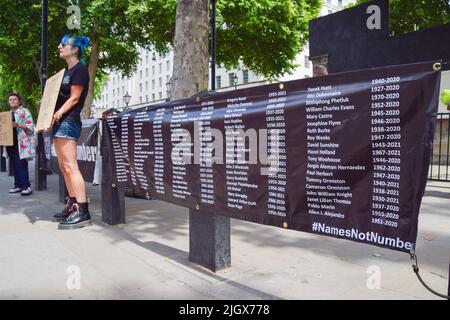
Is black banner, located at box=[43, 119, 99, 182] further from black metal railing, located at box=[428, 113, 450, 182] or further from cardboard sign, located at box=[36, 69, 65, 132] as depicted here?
black metal railing, located at box=[428, 113, 450, 182]

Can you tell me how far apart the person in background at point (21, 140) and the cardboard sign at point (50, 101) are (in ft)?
8.40

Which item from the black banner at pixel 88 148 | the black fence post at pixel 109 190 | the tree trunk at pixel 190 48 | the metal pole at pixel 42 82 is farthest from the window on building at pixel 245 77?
the black fence post at pixel 109 190

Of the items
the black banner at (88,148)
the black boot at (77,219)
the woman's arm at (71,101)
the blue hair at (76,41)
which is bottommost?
the black boot at (77,219)

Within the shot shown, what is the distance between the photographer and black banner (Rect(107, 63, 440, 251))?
213 cm

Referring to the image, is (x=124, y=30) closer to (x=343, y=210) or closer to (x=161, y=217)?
(x=161, y=217)

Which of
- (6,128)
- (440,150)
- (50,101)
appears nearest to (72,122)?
(50,101)

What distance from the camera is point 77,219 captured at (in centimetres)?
505

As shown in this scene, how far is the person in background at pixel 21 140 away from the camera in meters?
7.61

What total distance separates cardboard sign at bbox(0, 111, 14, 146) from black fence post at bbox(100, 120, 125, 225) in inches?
133

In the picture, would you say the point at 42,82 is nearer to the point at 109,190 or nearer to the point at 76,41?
the point at 76,41

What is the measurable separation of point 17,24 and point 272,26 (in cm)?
1107

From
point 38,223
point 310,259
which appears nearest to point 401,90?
point 310,259

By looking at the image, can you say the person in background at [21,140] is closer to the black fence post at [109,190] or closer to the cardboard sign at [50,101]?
the cardboard sign at [50,101]

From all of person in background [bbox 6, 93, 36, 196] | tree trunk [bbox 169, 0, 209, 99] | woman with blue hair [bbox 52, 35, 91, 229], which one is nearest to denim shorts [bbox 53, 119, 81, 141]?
woman with blue hair [bbox 52, 35, 91, 229]
